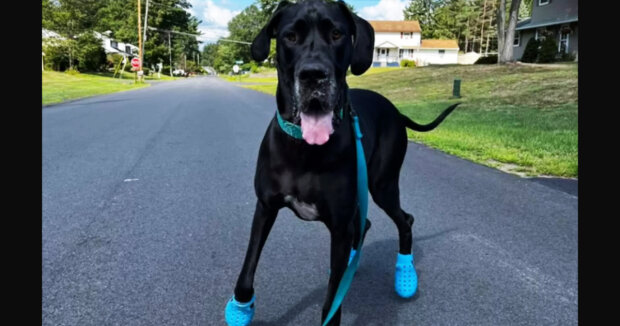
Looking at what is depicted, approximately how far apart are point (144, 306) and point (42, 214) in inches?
92.7

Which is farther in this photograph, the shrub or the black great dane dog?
the shrub

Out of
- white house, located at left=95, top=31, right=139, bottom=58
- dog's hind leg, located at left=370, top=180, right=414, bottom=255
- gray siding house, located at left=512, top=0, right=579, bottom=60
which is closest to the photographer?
dog's hind leg, located at left=370, top=180, right=414, bottom=255

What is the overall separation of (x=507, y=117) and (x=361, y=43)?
11.1 metres

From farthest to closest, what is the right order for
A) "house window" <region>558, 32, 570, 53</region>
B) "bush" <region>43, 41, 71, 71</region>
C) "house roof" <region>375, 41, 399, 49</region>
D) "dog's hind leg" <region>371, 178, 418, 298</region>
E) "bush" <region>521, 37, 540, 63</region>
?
"house roof" <region>375, 41, 399, 49</region> < "bush" <region>43, 41, 71, 71</region> < "house window" <region>558, 32, 570, 53</region> < "bush" <region>521, 37, 540, 63</region> < "dog's hind leg" <region>371, 178, 418, 298</region>

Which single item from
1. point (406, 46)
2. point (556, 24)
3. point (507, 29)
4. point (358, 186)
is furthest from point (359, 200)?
point (406, 46)

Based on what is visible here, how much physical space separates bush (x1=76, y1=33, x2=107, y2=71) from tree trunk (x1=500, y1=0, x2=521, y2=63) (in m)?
38.6

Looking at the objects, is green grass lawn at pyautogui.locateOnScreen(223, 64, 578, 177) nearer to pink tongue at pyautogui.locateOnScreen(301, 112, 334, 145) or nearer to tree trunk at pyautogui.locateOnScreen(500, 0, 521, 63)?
tree trunk at pyautogui.locateOnScreen(500, 0, 521, 63)

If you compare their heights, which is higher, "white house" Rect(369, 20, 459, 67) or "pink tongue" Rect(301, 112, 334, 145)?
"white house" Rect(369, 20, 459, 67)

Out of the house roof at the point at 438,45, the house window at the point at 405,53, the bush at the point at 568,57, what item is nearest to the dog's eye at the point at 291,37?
the bush at the point at 568,57

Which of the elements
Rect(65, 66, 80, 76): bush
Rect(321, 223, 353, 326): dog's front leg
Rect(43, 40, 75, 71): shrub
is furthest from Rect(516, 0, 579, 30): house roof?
Rect(43, 40, 75, 71): shrub

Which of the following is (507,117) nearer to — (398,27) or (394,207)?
(394,207)

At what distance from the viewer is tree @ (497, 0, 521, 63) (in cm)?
2687

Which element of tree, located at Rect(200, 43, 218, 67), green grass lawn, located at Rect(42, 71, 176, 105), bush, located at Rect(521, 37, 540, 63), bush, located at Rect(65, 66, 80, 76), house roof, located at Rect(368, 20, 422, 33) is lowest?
green grass lawn, located at Rect(42, 71, 176, 105)

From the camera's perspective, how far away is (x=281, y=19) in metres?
2.57
